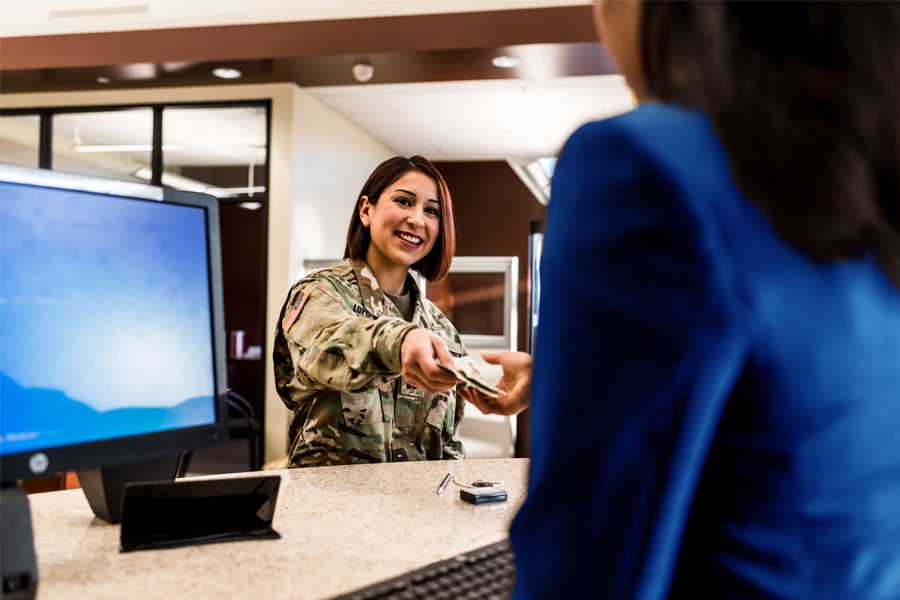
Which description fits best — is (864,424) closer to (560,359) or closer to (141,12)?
(560,359)

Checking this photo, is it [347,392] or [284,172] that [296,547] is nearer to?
[347,392]

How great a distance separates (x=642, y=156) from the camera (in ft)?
1.32

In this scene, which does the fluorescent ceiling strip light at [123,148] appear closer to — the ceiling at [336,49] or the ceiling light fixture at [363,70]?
the ceiling at [336,49]

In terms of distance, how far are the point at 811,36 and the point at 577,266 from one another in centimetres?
22

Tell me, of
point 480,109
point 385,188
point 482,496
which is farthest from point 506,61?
point 482,496

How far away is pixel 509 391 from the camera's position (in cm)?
112

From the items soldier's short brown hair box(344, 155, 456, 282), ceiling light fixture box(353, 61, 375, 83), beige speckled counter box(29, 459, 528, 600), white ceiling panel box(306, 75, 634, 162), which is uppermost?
white ceiling panel box(306, 75, 634, 162)

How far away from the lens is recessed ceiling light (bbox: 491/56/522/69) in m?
4.30

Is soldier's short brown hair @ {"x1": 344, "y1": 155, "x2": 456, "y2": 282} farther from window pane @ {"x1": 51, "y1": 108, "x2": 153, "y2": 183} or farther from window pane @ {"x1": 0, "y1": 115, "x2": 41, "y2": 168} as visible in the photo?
window pane @ {"x1": 0, "y1": 115, "x2": 41, "y2": 168}

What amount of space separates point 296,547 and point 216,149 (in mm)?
5588

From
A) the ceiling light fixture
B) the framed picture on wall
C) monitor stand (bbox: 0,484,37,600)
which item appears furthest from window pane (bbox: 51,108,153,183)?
monitor stand (bbox: 0,484,37,600)

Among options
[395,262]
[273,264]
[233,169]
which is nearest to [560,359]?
[395,262]

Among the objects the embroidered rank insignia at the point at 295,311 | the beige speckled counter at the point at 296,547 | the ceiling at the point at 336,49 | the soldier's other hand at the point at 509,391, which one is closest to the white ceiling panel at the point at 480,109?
the ceiling at the point at 336,49

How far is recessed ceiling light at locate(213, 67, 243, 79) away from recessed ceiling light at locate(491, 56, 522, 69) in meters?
1.96
